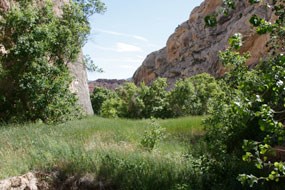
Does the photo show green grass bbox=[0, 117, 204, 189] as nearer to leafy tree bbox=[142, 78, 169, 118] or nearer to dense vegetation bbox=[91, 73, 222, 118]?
A: dense vegetation bbox=[91, 73, 222, 118]

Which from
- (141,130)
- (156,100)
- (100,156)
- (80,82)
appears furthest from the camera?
(156,100)

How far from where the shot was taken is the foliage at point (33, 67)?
13297 mm

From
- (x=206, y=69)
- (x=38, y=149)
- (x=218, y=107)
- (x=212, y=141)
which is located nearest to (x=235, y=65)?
(x=218, y=107)

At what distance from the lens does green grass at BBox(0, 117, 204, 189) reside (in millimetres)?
7023

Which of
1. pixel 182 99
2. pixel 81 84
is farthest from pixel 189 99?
pixel 81 84

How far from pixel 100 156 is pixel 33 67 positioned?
21.2 ft

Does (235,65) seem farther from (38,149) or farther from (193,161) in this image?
(38,149)

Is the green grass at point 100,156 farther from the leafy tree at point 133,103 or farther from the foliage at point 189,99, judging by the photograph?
the leafy tree at point 133,103

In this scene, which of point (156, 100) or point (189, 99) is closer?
point (189, 99)

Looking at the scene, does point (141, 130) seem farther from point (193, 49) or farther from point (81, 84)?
point (193, 49)

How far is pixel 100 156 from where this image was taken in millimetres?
8055

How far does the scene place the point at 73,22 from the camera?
15.4 metres

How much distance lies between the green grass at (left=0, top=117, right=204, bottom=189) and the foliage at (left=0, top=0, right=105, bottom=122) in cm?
258

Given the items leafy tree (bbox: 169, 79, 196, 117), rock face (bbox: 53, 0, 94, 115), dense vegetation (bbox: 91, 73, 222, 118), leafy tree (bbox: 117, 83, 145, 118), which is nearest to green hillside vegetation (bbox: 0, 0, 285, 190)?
rock face (bbox: 53, 0, 94, 115)
